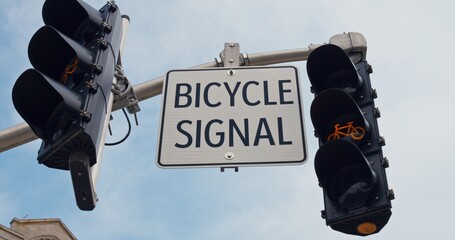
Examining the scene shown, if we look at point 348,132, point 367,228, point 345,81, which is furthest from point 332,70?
point 367,228

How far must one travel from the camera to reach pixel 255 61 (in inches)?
210

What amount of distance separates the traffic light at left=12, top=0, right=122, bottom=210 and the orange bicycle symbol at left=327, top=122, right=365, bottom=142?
4.14 ft

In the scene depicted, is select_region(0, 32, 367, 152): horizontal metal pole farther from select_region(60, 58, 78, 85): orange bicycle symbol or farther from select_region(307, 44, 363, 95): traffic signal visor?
select_region(60, 58, 78, 85): orange bicycle symbol

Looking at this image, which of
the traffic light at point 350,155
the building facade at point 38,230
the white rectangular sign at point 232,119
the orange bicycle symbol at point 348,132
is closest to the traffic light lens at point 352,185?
the traffic light at point 350,155

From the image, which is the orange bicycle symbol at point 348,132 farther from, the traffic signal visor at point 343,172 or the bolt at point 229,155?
the bolt at point 229,155

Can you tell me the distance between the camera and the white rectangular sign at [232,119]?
Result: 3.85 m

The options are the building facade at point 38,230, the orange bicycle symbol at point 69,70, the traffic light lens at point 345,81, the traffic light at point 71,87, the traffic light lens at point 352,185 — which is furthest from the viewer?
the building facade at point 38,230

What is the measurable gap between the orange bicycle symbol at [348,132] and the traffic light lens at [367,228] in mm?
521

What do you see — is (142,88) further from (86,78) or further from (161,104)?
(86,78)

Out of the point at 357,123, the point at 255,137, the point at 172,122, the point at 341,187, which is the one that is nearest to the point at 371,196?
the point at 341,187

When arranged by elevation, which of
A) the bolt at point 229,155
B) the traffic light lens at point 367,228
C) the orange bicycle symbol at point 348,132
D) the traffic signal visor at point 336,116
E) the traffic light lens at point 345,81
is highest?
the traffic light lens at point 345,81

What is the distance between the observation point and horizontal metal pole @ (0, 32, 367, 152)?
4.55m

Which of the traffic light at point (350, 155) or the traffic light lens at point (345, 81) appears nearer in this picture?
the traffic light at point (350, 155)

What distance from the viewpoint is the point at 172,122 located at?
4.11 metres
